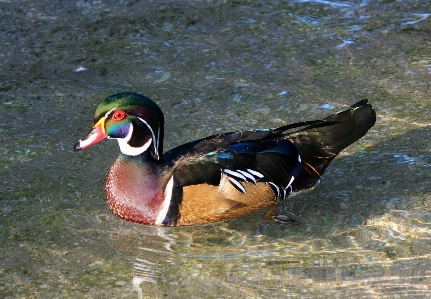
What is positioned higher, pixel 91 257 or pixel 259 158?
pixel 259 158

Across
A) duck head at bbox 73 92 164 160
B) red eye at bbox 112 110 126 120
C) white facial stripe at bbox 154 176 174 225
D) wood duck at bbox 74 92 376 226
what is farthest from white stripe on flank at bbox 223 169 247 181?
red eye at bbox 112 110 126 120

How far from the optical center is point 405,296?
4020mm

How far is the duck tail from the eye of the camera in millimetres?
4988

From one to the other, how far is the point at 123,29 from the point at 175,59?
815 mm

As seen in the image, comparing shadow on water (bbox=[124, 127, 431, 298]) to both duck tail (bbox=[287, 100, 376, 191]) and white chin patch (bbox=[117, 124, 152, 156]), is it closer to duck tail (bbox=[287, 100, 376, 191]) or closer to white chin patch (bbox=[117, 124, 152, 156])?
duck tail (bbox=[287, 100, 376, 191])

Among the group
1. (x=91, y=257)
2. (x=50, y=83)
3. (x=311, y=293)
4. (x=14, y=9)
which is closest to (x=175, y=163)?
(x=91, y=257)

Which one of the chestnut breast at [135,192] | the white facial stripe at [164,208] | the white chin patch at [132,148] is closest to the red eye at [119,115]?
the white chin patch at [132,148]

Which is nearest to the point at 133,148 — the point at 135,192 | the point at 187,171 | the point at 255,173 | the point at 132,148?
the point at 132,148

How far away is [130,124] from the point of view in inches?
186

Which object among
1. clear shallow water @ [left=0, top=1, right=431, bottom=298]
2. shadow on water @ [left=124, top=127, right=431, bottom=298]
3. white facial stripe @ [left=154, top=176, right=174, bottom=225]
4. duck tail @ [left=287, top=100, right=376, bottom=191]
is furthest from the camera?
duck tail @ [left=287, top=100, right=376, bottom=191]

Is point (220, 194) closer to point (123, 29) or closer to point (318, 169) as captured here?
point (318, 169)

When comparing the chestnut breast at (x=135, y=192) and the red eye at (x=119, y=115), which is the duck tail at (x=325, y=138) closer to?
the chestnut breast at (x=135, y=192)

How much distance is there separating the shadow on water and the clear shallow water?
0.01m

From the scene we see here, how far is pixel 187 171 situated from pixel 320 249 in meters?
0.89
